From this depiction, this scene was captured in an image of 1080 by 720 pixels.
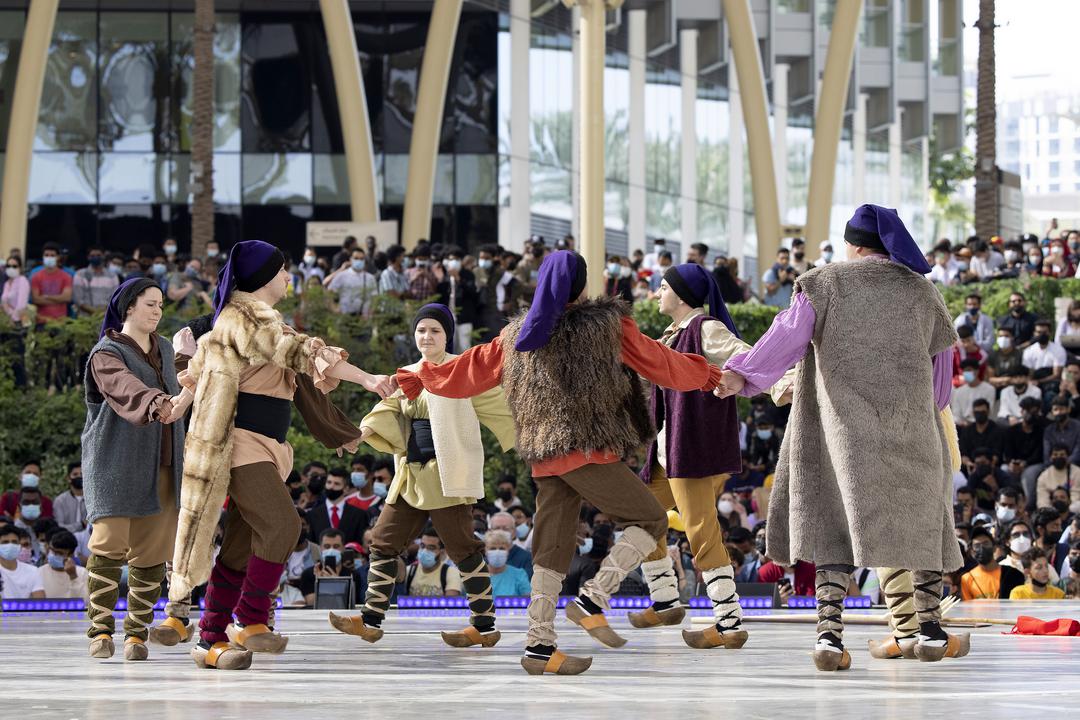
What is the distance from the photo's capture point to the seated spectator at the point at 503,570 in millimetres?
13727

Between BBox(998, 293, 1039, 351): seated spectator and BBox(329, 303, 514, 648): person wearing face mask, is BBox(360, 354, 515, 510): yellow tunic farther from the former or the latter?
BBox(998, 293, 1039, 351): seated spectator

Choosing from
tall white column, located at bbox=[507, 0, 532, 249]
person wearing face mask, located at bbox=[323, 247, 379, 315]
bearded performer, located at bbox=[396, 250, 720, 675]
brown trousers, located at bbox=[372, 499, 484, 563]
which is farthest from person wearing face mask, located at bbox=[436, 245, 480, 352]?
tall white column, located at bbox=[507, 0, 532, 249]

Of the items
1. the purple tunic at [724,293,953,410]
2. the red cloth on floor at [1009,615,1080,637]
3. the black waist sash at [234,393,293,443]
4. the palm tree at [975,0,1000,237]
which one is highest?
the palm tree at [975,0,1000,237]

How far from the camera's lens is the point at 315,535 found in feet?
50.7

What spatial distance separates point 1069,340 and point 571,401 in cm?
1285

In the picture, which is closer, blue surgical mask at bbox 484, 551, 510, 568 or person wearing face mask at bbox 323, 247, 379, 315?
blue surgical mask at bbox 484, 551, 510, 568

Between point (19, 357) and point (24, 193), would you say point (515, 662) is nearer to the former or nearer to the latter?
point (19, 357)

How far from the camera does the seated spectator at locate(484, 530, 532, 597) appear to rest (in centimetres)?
1373

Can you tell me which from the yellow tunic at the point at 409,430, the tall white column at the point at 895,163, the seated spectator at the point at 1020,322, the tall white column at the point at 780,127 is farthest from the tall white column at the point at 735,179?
the yellow tunic at the point at 409,430

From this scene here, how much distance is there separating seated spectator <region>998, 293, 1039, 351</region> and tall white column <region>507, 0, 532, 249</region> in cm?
1716

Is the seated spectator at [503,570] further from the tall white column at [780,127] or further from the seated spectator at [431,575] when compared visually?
the tall white column at [780,127]

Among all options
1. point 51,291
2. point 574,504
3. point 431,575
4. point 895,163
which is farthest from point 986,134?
point 895,163

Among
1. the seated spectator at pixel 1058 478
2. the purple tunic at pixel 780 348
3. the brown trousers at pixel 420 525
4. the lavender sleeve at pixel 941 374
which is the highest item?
the purple tunic at pixel 780 348

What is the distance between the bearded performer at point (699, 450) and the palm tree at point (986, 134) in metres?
20.8
